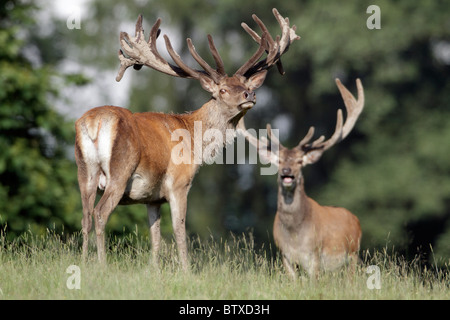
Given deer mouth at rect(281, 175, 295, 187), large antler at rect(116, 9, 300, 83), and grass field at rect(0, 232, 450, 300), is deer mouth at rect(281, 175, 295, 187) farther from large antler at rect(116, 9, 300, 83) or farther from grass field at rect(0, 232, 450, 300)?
grass field at rect(0, 232, 450, 300)

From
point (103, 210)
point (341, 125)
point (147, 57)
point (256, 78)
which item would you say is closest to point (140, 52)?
point (147, 57)

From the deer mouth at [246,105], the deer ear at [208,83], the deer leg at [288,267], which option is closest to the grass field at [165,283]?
the deer leg at [288,267]

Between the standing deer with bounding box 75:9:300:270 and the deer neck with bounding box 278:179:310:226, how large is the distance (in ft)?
3.20

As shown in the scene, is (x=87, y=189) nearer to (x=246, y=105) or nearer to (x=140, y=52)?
(x=246, y=105)

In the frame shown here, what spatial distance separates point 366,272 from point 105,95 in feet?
52.4

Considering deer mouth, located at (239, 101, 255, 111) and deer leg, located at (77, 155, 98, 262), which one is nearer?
deer leg, located at (77, 155, 98, 262)

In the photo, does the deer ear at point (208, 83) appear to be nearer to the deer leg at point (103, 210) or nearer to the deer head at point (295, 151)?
the deer head at point (295, 151)

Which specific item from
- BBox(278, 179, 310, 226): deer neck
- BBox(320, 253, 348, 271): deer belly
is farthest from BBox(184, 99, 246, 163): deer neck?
BBox(320, 253, 348, 271): deer belly

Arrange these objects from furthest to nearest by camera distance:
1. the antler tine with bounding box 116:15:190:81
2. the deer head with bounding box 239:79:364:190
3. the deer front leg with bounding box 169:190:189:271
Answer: the deer head with bounding box 239:79:364:190
the antler tine with bounding box 116:15:190:81
the deer front leg with bounding box 169:190:189:271

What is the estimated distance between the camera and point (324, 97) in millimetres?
19359

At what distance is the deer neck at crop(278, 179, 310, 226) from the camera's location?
8.01 metres

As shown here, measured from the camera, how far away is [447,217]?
56.6 feet

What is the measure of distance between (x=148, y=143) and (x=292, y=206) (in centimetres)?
208

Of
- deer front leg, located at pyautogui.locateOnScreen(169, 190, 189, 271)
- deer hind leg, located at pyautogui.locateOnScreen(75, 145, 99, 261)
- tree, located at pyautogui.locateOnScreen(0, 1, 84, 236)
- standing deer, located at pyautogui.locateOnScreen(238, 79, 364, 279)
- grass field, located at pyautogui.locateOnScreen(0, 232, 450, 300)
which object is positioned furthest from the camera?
tree, located at pyautogui.locateOnScreen(0, 1, 84, 236)
